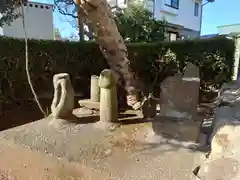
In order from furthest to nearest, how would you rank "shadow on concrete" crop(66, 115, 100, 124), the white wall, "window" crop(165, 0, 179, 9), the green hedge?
Answer: "window" crop(165, 0, 179, 9) → the white wall → the green hedge → "shadow on concrete" crop(66, 115, 100, 124)

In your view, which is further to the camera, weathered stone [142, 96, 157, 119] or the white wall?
the white wall

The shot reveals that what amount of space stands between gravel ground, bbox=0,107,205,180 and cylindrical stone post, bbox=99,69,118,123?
0.24 metres

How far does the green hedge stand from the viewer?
206 inches

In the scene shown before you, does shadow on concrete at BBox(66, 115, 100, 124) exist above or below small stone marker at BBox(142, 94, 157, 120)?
below

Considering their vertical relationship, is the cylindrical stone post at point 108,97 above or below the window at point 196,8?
below

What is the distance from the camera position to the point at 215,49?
6012 mm

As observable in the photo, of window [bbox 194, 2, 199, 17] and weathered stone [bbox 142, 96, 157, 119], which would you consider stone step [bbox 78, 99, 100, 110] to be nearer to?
weathered stone [bbox 142, 96, 157, 119]

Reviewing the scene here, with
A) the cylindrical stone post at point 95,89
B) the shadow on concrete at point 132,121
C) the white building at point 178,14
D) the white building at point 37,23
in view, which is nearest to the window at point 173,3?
the white building at point 178,14

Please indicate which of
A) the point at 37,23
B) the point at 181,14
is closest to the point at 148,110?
the point at 37,23

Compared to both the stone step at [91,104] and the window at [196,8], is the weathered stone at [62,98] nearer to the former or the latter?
the stone step at [91,104]

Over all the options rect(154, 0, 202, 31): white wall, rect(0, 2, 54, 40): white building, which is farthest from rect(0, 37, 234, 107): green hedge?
rect(154, 0, 202, 31): white wall

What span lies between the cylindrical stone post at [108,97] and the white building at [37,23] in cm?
649

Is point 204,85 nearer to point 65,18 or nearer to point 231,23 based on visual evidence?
point 65,18

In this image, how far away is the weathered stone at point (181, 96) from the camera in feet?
9.45
